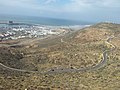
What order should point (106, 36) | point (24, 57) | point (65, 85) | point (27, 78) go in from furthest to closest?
1. point (106, 36)
2. point (24, 57)
3. point (27, 78)
4. point (65, 85)

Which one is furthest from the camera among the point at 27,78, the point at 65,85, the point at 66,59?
the point at 66,59

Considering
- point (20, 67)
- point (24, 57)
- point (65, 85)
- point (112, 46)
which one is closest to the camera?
point (65, 85)

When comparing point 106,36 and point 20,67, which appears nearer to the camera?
point 20,67

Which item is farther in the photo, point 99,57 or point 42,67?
point 99,57

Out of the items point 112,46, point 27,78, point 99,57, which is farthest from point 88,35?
point 27,78

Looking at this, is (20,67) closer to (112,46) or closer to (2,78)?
(2,78)

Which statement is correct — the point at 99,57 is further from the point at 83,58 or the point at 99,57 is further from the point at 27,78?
the point at 27,78

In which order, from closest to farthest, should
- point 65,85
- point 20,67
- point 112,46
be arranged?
point 65,85 → point 20,67 → point 112,46

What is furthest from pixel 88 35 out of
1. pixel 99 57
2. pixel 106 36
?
pixel 99 57
